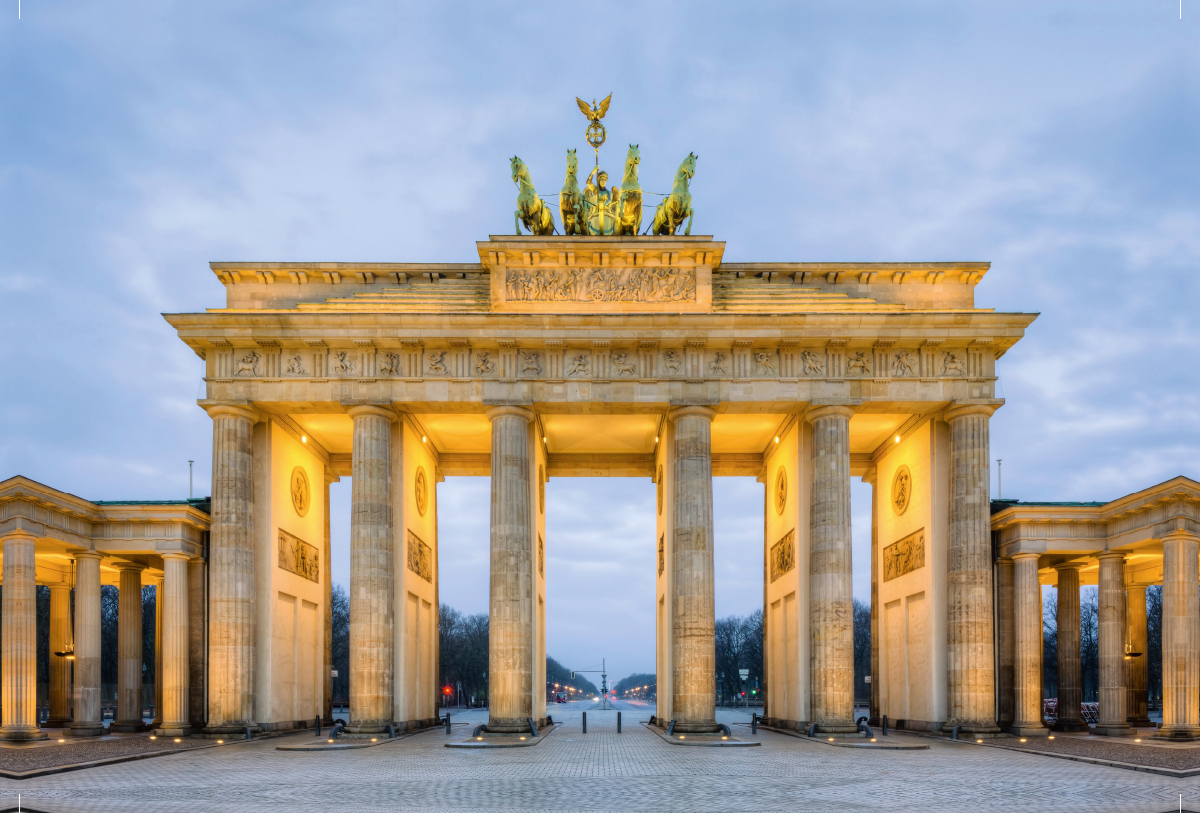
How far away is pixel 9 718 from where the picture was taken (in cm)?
3228

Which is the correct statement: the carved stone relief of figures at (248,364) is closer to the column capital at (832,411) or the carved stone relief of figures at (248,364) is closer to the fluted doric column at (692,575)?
the fluted doric column at (692,575)

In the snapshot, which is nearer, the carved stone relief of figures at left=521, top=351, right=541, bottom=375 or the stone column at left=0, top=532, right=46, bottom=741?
the stone column at left=0, top=532, right=46, bottom=741

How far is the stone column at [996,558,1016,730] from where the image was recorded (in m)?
36.7

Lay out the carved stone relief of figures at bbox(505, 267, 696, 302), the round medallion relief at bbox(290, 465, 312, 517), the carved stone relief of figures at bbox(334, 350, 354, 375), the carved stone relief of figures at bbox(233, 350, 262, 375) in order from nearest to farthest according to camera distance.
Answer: the carved stone relief of figures at bbox(233, 350, 262, 375) < the carved stone relief of figures at bbox(334, 350, 354, 375) < the carved stone relief of figures at bbox(505, 267, 696, 302) < the round medallion relief at bbox(290, 465, 312, 517)

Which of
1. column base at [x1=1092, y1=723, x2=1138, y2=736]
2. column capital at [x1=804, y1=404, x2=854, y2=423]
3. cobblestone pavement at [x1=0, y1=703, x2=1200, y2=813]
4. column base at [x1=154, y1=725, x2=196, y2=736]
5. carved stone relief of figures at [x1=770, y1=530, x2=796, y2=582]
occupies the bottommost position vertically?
column base at [x1=1092, y1=723, x2=1138, y2=736]

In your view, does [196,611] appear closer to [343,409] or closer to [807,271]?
[343,409]

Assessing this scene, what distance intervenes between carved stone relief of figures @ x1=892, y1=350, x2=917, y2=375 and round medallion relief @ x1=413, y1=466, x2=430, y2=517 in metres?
18.4

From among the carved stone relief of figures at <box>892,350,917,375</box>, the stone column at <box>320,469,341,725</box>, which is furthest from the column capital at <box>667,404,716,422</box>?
the stone column at <box>320,469,341,725</box>

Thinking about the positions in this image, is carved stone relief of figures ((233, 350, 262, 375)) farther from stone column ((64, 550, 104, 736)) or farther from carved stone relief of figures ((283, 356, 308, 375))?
stone column ((64, 550, 104, 736))

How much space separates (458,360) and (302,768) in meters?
15.8

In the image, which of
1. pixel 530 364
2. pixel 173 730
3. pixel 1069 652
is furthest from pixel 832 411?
pixel 173 730

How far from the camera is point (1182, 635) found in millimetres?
32281

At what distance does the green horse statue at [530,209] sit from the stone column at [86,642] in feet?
63.3

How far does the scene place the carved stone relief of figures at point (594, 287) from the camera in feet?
122
